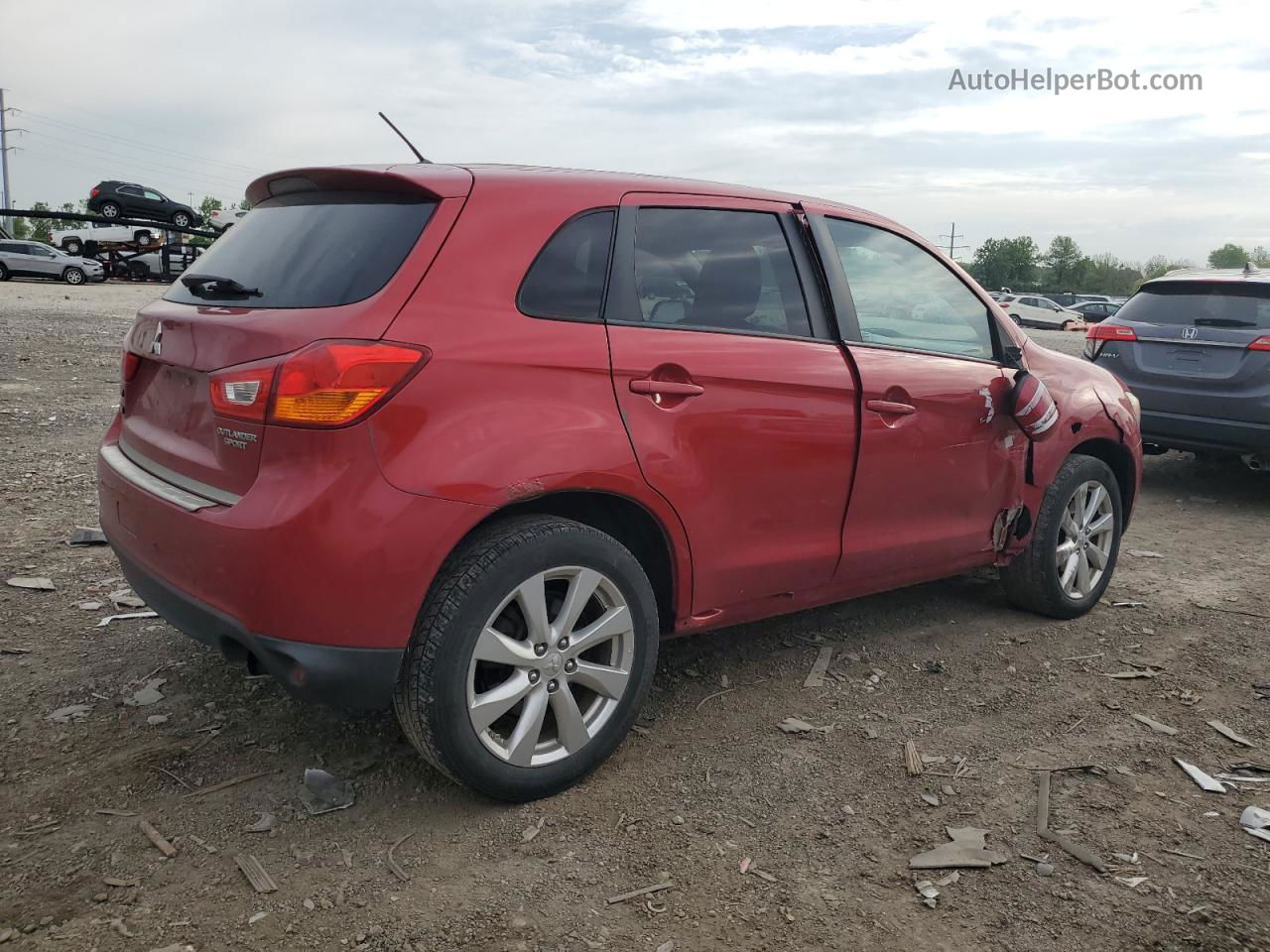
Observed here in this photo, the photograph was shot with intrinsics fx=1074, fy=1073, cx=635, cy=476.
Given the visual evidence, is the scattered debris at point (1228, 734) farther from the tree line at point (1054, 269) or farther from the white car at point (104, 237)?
the tree line at point (1054, 269)

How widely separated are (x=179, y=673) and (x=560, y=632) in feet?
5.62

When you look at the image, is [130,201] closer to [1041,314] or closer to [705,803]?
[1041,314]

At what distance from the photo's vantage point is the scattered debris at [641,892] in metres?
2.67

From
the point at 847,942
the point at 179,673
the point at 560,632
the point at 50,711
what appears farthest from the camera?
the point at 179,673

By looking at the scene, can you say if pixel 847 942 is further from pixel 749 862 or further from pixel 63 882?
pixel 63 882

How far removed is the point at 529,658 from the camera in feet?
9.71

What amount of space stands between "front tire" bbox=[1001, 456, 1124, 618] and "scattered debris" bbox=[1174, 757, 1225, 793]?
4.24 ft

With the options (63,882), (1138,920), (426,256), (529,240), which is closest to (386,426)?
(426,256)

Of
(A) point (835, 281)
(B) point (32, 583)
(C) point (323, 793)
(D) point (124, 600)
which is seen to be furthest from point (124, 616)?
(A) point (835, 281)

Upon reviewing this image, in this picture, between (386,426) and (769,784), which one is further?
(769,784)

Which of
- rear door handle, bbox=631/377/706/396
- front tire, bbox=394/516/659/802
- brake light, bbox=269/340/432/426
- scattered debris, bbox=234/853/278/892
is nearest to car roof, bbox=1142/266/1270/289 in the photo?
rear door handle, bbox=631/377/706/396

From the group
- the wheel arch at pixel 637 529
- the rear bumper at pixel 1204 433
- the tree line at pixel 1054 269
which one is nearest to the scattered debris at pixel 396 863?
the wheel arch at pixel 637 529

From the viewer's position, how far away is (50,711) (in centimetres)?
357

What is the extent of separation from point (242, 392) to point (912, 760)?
2329 mm
